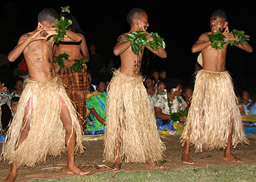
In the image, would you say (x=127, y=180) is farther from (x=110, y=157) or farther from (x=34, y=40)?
(x=34, y=40)

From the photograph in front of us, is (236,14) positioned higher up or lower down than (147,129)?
higher up

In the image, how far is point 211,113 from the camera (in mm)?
3713

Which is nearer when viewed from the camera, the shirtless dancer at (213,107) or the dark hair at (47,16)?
the dark hair at (47,16)

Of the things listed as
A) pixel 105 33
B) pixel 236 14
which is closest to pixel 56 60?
pixel 105 33

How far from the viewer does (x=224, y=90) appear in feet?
12.3

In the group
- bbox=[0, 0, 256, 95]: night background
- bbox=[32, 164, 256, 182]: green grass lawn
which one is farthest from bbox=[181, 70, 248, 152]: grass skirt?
bbox=[0, 0, 256, 95]: night background

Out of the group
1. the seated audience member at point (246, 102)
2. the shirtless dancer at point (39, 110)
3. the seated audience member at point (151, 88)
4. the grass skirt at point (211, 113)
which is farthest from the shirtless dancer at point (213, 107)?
the seated audience member at point (246, 102)

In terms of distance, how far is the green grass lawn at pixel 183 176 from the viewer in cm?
295

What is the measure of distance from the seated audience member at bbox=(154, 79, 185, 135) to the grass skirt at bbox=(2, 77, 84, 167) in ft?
8.77

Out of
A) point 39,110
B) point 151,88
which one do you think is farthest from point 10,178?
point 151,88

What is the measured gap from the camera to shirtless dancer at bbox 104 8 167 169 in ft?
11.1

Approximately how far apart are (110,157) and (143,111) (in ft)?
1.84

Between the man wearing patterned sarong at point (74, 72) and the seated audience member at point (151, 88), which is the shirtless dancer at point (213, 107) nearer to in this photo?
the man wearing patterned sarong at point (74, 72)

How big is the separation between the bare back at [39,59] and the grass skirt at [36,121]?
0.06 metres
